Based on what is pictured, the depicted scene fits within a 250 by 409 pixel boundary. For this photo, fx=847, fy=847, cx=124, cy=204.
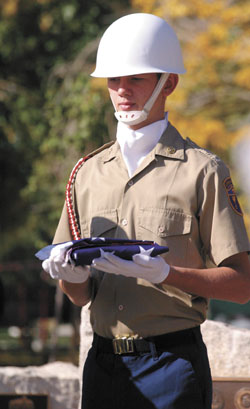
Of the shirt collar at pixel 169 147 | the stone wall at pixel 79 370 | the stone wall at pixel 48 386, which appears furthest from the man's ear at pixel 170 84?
the stone wall at pixel 48 386

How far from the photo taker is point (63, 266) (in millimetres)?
2490

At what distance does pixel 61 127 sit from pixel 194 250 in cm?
883

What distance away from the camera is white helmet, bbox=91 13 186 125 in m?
2.70

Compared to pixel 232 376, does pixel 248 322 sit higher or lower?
lower

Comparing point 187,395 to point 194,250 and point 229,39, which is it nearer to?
point 194,250

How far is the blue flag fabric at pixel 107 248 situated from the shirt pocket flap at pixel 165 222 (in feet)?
0.61

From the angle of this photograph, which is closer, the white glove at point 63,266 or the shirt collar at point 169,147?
the white glove at point 63,266

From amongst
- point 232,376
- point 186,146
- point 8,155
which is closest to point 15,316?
point 8,155

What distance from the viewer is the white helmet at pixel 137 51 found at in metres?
2.70

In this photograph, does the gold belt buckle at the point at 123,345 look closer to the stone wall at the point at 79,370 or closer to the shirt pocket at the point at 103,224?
the shirt pocket at the point at 103,224

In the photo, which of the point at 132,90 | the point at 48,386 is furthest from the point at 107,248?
the point at 48,386

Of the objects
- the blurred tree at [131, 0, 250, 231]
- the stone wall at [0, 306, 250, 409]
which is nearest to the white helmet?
the stone wall at [0, 306, 250, 409]

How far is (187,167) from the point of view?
8.84ft

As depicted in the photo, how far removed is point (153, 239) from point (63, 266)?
325 millimetres
